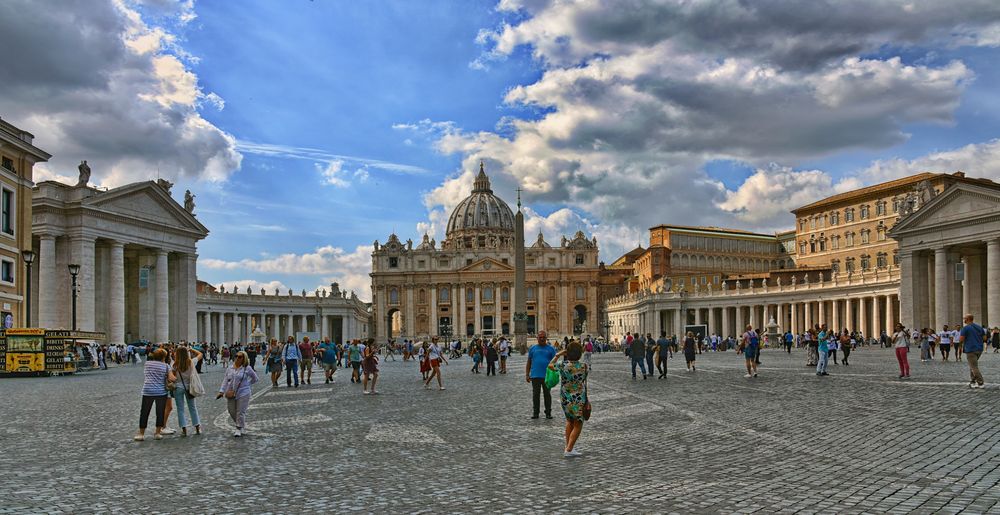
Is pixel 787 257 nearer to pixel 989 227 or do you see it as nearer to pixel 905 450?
pixel 989 227

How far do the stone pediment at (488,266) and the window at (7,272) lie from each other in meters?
99.8

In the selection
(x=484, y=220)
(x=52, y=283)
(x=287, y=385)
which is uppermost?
(x=484, y=220)

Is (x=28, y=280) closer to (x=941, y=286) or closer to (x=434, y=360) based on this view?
(x=434, y=360)

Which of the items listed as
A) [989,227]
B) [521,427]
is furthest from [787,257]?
[521,427]

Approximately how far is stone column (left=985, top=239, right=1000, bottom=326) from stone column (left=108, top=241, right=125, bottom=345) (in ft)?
158

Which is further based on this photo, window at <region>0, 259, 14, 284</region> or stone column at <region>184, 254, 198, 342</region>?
stone column at <region>184, 254, 198, 342</region>

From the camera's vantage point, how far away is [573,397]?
1063cm

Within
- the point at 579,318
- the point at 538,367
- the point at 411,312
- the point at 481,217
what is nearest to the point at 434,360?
the point at 538,367

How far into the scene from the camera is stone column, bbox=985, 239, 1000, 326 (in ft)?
154

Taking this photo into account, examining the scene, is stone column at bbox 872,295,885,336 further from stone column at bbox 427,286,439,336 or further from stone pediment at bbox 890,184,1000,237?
stone column at bbox 427,286,439,336

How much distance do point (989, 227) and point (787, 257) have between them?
207 ft

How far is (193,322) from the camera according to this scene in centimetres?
5444

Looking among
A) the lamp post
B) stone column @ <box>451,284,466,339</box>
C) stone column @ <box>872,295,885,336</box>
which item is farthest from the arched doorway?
the lamp post

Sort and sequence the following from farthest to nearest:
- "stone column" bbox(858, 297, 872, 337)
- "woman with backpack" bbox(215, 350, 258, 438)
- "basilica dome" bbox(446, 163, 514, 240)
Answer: "basilica dome" bbox(446, 163, 514, 240), "stone column" bbox(858, 297, 872, 337), "woman with backpack" bbox(215, 350, 258, 438)
